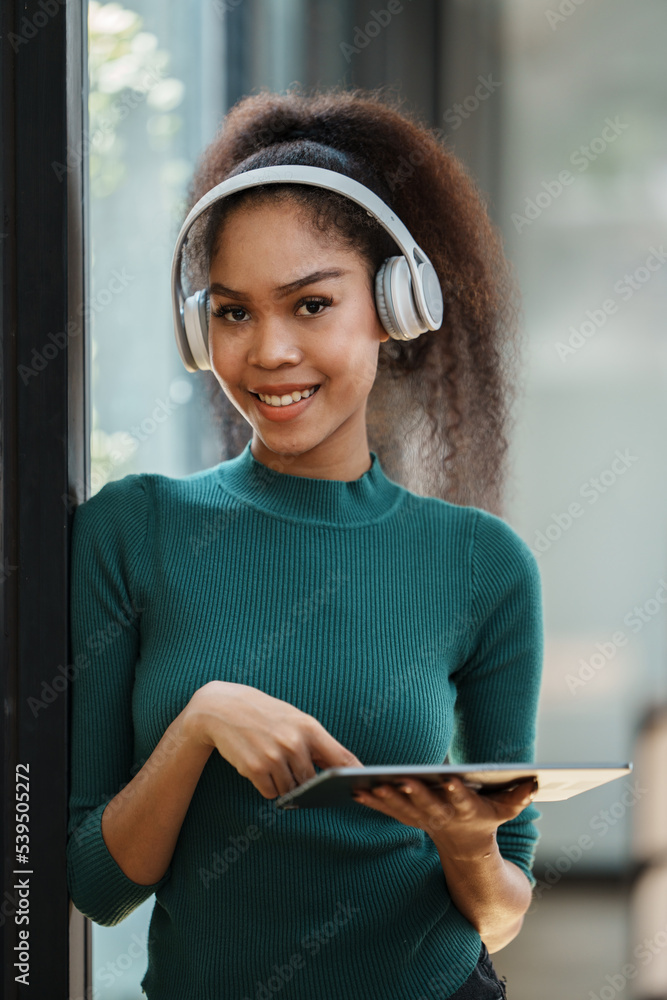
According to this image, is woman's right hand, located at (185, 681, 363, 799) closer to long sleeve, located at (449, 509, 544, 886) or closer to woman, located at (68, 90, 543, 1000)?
woman, located at (68, 90, 543, 1000)

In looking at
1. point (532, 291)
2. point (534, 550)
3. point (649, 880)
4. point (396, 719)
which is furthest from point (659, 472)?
point (396, 719)

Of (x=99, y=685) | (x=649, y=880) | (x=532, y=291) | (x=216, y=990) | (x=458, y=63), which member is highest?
(x=458, y=63)

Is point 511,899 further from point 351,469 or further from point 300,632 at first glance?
point 351,469

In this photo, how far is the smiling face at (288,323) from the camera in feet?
3.19

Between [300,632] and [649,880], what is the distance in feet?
3.91

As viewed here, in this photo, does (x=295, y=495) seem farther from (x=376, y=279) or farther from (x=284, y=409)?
(x=376, y=279)

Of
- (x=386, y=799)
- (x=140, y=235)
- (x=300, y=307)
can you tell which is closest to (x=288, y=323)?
(x=300, y=307)

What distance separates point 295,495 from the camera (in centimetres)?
111

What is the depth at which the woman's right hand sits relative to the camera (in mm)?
834

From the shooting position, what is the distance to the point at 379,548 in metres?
1.10

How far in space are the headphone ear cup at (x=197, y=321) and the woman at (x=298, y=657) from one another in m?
0.05

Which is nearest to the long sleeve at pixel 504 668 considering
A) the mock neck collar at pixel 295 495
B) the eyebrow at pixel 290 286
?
the mock neck collar at pixel 295 495

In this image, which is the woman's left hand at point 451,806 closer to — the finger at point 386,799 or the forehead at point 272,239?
the finger at point 386,799

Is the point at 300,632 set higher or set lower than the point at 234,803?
higher
